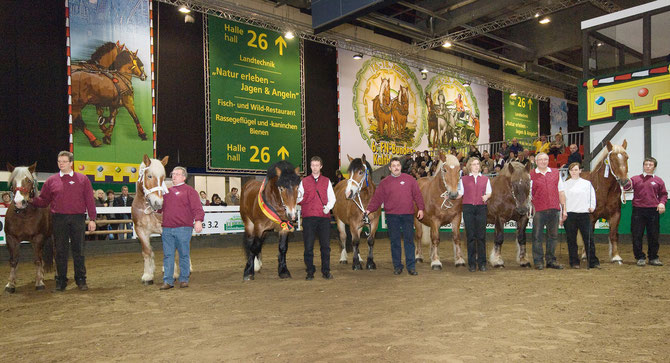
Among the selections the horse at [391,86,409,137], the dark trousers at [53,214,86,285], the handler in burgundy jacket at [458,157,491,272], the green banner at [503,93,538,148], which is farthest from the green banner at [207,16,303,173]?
the green banner at [503,93,538,148]

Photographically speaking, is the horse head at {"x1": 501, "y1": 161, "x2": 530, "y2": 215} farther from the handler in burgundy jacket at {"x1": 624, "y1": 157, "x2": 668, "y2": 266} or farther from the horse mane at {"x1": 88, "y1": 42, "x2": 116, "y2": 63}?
the horse mane at {"x1": 88, "y1": 42, "x2": 116, "y2": 63}

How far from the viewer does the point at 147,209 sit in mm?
6707

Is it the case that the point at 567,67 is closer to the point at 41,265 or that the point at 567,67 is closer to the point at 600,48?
the point at 600,48

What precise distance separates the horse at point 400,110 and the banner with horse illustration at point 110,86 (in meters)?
11.0

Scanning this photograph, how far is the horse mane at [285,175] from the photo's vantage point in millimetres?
6590

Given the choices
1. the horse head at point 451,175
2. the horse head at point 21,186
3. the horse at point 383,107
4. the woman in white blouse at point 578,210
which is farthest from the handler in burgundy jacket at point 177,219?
the horse at point 383,107

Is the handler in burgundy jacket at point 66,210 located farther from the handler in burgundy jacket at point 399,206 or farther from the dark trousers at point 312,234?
the handler in burgundy jacket at point 399,206

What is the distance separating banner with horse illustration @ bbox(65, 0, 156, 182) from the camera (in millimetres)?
13109

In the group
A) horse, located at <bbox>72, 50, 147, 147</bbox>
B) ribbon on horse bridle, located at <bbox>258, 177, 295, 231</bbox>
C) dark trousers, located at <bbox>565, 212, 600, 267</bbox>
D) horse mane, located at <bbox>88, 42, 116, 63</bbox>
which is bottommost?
dark trousers, located at <bbox>565, 212, 600, 267</bbox>

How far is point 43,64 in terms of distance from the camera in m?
12.7

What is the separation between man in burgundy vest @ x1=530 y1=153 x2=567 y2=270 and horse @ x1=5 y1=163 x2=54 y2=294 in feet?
24.9

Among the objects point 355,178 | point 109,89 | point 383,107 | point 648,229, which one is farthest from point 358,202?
point 383,107

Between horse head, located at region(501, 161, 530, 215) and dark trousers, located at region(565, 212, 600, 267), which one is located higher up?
horse head, located at region(501, 161, 530, 215)

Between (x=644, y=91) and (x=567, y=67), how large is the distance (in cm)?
1897
